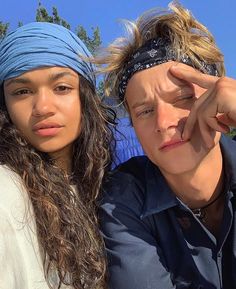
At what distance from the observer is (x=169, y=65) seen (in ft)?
8.09

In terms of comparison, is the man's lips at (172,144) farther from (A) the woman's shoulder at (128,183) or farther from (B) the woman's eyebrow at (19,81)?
(B) the woman's eyebrow at (19,81)

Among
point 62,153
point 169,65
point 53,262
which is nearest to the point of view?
point 53,262

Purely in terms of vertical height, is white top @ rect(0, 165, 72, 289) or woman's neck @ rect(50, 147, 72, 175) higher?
woman's neck @ rect(50, 147, 72, 175)

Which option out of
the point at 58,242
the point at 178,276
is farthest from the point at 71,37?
the point at 178,276

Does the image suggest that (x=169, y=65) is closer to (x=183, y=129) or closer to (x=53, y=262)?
(x=183, y=129)

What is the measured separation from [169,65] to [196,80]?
20 cm

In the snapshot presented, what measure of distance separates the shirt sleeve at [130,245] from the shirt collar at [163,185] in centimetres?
6

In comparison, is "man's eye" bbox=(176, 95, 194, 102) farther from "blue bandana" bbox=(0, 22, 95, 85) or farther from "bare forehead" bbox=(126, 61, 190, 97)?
"blue bandana" bbox=(0, 22, 95, 85)

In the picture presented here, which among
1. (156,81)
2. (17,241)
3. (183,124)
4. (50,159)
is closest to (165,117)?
(183,124)

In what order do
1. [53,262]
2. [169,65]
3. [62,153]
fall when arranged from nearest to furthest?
[53,262] → [169,65] → [62,153]

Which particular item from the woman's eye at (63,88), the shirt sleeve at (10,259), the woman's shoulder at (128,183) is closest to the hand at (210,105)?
the woman's shoulder at (128,183)

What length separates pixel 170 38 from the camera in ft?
8.36

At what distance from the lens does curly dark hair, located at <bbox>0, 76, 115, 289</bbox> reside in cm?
229

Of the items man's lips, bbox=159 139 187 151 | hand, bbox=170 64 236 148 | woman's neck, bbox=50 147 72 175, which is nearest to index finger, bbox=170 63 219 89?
hand, bbox=170 64 236 148
